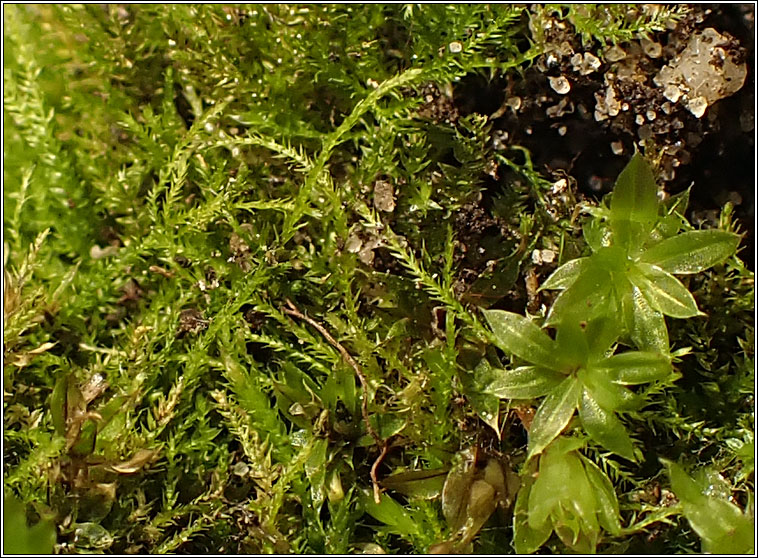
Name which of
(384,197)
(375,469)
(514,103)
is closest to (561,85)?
(514,103)

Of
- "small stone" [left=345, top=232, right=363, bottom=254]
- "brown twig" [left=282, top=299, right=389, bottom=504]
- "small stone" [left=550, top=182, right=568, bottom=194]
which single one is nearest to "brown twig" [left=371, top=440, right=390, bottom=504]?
"brown twig" [left=282, top=299, right=389, bottom=504]

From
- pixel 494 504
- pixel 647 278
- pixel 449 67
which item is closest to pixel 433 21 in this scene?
pixel 449 67

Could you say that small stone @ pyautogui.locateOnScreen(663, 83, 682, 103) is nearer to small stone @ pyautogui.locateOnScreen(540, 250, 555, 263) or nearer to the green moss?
the green moss

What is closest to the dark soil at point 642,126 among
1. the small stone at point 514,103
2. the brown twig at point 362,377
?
the small stone at point 514,103

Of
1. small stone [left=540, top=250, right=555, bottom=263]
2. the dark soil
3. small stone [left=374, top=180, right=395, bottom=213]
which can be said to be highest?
the dark soil

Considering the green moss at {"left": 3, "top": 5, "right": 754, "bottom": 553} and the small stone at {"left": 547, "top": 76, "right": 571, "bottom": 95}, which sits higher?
the small stone at {"left": 547, "top": 76, "right": 571, "bottom": 95}

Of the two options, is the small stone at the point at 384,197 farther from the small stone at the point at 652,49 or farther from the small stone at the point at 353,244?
the small stone at the point at 652,49
